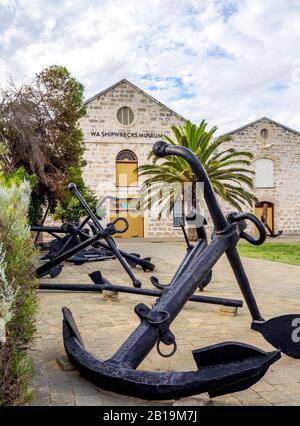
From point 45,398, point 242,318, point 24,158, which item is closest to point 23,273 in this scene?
point 45,398

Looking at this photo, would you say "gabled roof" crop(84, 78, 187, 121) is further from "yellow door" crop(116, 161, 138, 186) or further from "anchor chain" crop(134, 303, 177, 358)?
"anchor chain" crop(134, 303, 177, 358)

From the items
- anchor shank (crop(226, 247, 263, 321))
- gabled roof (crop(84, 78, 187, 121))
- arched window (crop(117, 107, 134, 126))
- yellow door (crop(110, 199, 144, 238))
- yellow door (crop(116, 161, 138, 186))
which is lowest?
yellow door (crop(110, 199, 144, 238))

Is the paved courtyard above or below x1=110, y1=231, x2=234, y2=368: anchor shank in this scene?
below

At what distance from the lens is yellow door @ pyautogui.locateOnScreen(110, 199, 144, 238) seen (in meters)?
23.3

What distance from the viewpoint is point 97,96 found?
23.1 m

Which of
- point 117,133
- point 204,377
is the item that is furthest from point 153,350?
point 117,133

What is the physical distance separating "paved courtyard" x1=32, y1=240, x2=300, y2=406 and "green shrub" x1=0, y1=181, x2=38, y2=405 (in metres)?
0.46

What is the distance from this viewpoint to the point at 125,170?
23625 millimetres

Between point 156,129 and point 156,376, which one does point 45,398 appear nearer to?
point 156,376

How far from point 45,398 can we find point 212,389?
1.10m

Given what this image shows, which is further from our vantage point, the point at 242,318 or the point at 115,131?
the point at 115,131

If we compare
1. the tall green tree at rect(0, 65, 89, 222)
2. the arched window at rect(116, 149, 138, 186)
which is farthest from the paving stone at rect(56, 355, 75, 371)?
the arched window at rect(116, 149, 138, 186)

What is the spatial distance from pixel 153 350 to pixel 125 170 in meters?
20.2

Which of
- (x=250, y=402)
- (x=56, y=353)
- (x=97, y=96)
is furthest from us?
(x=97, y=96)
